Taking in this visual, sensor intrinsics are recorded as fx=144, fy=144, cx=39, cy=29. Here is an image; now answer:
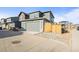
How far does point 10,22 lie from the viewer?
1.87m

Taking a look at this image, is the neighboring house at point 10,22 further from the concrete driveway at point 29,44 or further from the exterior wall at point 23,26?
the concrete driveway at point 29,44

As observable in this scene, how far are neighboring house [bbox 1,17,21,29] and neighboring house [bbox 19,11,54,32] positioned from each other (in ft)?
0.19

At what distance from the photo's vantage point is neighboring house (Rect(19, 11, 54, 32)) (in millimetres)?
1825

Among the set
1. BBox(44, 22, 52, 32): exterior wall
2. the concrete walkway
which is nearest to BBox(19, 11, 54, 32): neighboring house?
BBox(44, 22, 52, 32): exterior wall

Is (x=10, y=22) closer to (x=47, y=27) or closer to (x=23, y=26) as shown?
(x=23, y=26)

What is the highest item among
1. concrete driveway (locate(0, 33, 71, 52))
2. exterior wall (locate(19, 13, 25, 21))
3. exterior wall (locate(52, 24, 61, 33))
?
exterior wall (locate(19, 13, 25, 21))

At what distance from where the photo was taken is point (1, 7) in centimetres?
178

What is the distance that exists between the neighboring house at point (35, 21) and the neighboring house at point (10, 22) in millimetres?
57

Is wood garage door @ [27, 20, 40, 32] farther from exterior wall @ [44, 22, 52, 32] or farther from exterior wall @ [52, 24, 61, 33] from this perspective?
exterior wall @ [52, 24, 61, 33]
